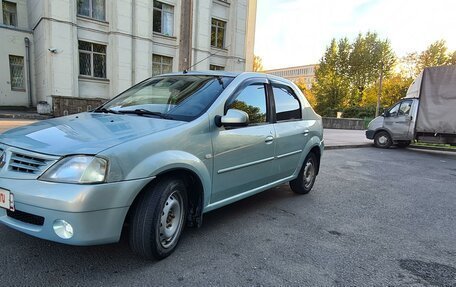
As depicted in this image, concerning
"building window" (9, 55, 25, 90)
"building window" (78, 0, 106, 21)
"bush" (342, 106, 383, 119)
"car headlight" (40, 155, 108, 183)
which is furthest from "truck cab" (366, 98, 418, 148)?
"bush" (342, 106, 383, 119)

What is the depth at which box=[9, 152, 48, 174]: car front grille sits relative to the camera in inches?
94.0

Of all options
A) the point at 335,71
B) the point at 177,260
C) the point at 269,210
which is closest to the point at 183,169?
the point at 177,260

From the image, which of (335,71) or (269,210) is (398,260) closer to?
(269,210)

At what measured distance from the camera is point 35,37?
18.0 metres

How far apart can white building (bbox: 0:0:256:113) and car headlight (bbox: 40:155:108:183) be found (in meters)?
15.2

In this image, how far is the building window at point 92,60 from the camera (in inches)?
679

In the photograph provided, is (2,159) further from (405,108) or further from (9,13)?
(9,13)

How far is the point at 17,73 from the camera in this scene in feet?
59.9

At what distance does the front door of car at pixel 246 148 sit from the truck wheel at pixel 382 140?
456 inches

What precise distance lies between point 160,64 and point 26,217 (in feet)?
61.9

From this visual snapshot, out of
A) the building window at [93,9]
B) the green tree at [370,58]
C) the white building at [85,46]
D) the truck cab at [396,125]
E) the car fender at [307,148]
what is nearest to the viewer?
the car fender at [307,148]

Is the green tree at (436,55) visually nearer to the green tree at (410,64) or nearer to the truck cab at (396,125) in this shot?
the green tree at (410,64)

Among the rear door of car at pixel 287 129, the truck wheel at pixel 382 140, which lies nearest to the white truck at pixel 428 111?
the truck wheel at pixel 382 140

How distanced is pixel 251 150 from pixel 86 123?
176cm
